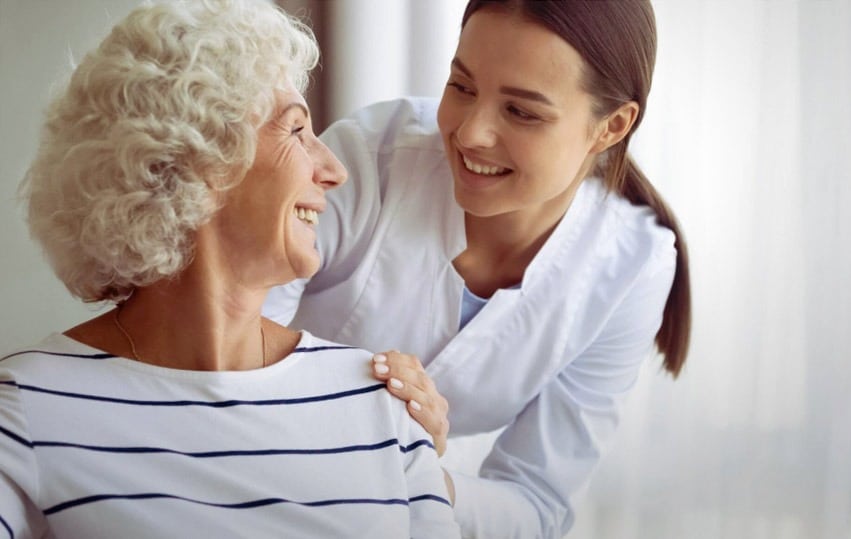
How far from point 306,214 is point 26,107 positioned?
0.81 metres

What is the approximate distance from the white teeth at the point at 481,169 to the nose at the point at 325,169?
22 cm

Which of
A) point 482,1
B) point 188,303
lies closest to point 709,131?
point 482,1

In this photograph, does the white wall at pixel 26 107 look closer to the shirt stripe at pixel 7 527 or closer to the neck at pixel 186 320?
the neck at pixel 186 320

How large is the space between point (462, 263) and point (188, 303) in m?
0.54

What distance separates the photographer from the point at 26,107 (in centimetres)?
182

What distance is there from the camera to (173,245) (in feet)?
3.93

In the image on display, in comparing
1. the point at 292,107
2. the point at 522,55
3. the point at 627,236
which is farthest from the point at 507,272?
the point at 292,107

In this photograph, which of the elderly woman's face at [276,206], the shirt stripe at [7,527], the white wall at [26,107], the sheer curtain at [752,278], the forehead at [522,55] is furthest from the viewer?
the sheer curtain at [752,278]

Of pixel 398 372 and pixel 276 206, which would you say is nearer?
pixel 276 206

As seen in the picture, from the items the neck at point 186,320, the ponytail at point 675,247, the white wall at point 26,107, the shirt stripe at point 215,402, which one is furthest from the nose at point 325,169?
the white wall at point 26,107

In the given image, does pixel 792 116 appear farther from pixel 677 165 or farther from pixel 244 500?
pixel 244 500

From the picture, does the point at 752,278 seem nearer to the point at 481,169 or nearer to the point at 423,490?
the point at 481,169

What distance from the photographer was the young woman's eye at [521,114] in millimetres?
1396

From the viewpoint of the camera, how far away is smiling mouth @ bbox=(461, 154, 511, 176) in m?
1.45
